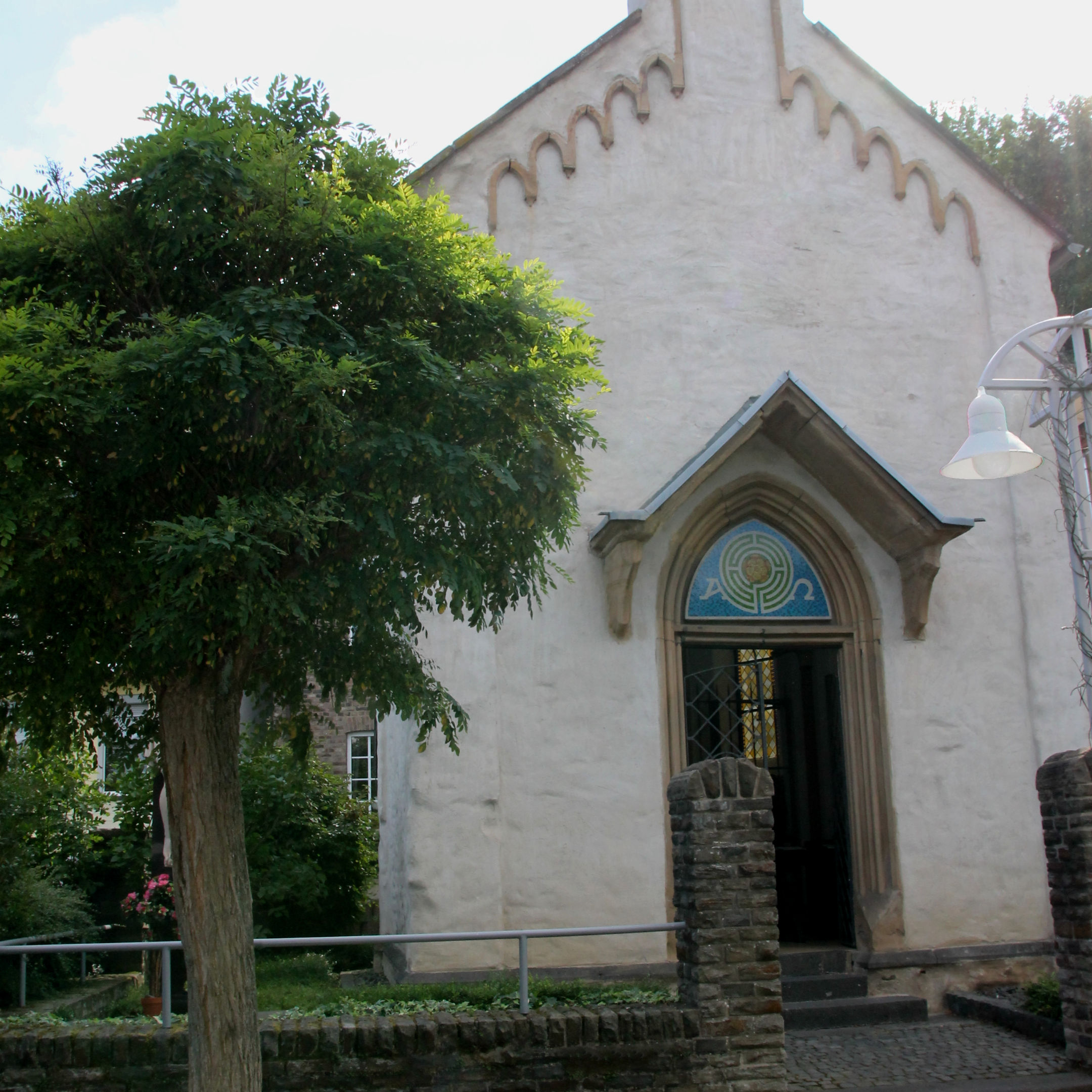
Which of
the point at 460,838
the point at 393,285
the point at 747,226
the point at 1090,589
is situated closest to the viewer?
the point at 393,285

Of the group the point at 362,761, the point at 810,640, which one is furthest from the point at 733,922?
the point at 362,761

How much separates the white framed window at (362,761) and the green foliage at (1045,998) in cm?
1236

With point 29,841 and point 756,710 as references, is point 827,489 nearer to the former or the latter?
point 756,710

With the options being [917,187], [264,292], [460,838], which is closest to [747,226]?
[917,187]

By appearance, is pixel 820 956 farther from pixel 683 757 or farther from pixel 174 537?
pixel 174 537

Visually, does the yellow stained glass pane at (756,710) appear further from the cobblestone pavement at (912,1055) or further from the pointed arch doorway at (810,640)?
the cobblestone pavement at (912,1055)

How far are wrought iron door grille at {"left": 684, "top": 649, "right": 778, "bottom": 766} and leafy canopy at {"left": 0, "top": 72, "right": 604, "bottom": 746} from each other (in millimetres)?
5885

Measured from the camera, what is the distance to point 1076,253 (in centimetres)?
1179

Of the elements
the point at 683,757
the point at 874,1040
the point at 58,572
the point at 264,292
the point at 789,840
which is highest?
the point at 264,292

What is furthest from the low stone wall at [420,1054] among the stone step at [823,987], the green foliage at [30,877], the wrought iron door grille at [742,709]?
the wrought iron door grille at [742,709]

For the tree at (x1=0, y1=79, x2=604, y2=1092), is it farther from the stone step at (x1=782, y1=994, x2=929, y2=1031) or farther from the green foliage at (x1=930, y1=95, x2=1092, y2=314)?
the green foliage at (x1=930, y1=95, x2=1092, y2=314)

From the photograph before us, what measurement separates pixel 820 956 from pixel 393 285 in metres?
7.14

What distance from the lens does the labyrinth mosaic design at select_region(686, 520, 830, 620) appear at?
1049 centimetres

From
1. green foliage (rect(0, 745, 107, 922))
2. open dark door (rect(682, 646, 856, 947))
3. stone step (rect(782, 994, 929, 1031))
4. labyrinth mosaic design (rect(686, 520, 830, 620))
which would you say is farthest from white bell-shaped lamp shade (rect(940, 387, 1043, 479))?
green foliage (rect(0, 745, 107, 922))
